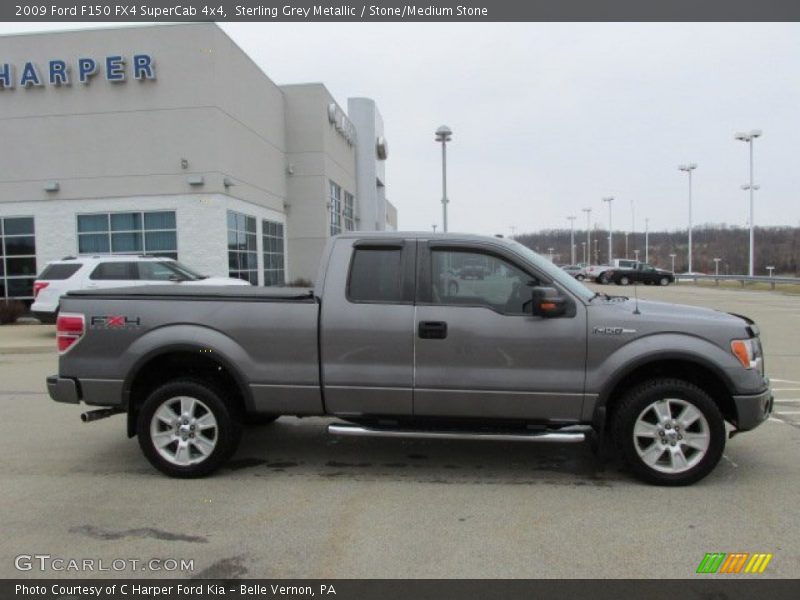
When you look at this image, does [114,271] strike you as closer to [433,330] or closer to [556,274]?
[433,330]

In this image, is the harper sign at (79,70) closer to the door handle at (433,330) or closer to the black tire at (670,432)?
the door handle at (433,330)

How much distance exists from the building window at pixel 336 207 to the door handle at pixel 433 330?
28962mm

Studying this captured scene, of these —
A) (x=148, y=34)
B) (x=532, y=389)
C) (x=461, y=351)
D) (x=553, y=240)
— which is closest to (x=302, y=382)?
(x=461, y=351)

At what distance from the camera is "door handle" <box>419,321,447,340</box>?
4859mm

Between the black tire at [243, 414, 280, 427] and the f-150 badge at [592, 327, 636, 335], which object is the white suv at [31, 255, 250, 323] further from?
the f-150 badge at [592, 327, 636, 335]

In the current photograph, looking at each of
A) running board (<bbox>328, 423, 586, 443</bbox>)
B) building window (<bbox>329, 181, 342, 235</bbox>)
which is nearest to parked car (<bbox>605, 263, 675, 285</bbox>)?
building window (<bbox>329, 181, 342, 235</bbox>)

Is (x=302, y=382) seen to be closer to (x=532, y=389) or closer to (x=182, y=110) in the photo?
(x=532, y=389)

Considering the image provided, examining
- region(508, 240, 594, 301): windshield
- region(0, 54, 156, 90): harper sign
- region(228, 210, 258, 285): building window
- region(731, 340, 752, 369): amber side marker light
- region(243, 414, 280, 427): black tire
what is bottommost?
region(243, 414, 280, 427): black tire

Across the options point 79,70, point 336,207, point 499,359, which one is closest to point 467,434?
point 499,359

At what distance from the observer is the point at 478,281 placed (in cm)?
501

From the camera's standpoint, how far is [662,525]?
413 cm

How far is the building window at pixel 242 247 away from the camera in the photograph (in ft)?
72.9

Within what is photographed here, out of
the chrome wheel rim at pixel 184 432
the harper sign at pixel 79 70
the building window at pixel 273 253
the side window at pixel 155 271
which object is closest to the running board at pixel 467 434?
the chrome wheel rim at pixel 184 432

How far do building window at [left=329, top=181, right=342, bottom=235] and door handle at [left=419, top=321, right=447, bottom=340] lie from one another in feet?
95.0
